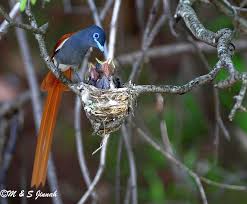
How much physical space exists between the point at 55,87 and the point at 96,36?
43cm

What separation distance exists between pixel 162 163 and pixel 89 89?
2639 mm

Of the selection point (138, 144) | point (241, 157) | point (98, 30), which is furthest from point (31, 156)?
point (98, 30)

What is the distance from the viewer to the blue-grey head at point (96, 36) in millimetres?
3537

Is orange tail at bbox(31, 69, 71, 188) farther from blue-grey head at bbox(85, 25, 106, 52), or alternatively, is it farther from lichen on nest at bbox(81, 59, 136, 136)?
lichen on nest at bbox(81, 59, 136, 136)

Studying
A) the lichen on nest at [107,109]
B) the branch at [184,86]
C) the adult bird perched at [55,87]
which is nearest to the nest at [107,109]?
the lichen on nest at [107,109]

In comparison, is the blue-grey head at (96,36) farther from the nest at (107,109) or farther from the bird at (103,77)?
the nest at (107,109)

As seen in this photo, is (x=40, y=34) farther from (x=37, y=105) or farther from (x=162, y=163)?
(x=162, y=163)

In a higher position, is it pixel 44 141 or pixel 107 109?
pixel 107 109

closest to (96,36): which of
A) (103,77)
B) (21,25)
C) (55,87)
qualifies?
(103,77)

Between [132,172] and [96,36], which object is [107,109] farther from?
[132,172]

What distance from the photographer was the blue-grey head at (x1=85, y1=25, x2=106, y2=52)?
3537mm

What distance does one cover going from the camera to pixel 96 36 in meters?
3.56

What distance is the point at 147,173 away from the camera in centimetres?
552

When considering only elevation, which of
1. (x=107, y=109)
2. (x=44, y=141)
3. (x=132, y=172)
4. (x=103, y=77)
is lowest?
(x=132, y=172)
